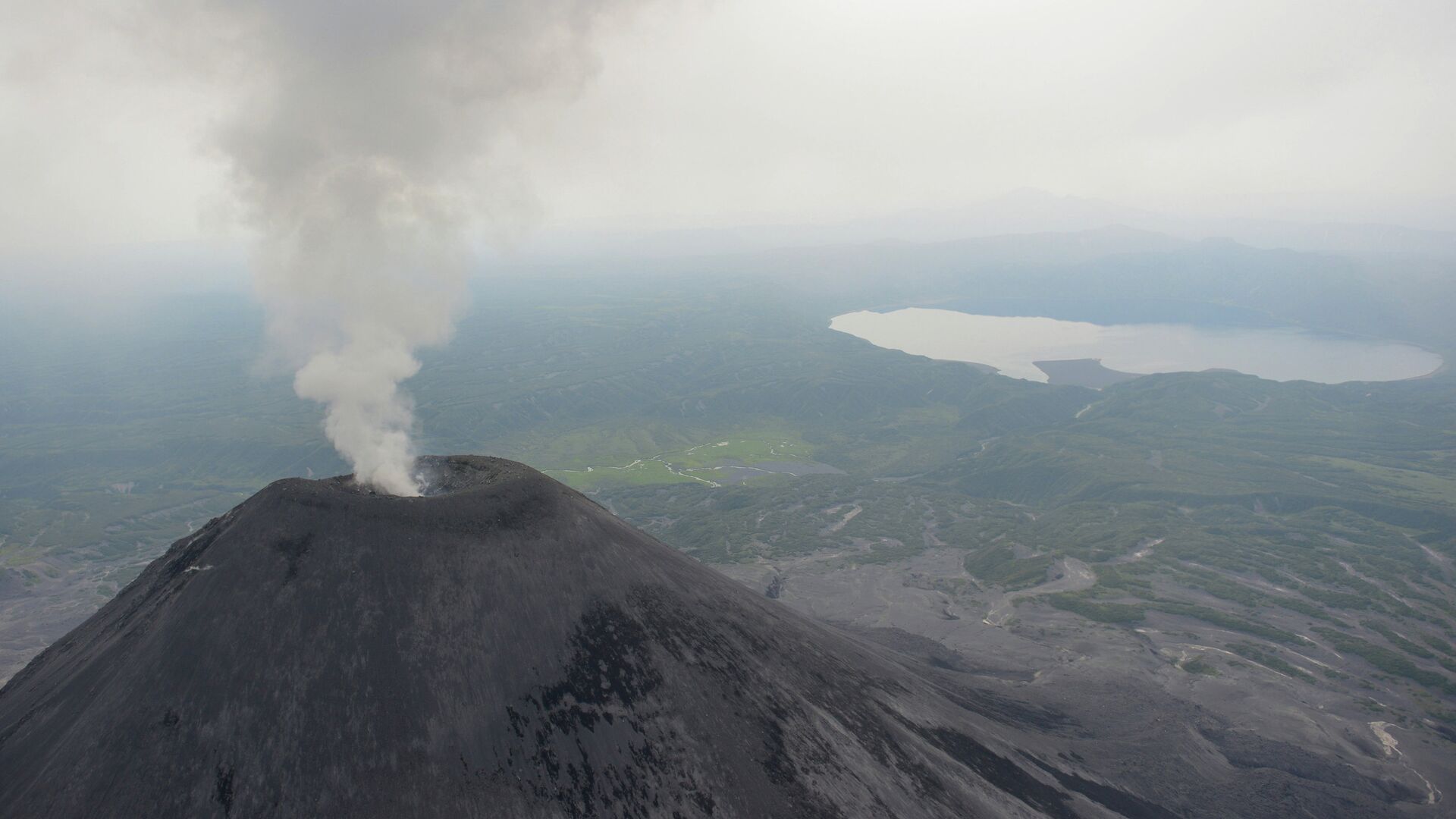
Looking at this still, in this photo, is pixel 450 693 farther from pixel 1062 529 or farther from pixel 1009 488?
pixel 1009 488

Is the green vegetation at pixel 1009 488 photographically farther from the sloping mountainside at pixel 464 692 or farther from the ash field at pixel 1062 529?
the sloping mountainside at pixel 464 692

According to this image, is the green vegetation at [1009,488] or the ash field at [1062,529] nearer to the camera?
the ash field at [1062,529]

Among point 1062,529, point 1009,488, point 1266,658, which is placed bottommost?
point 1266,658

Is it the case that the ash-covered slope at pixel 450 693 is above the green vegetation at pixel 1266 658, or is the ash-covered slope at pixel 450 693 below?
above

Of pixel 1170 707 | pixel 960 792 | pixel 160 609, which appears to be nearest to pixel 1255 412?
pixel 1170 707

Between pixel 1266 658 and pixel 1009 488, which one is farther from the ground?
pixel 1009 488

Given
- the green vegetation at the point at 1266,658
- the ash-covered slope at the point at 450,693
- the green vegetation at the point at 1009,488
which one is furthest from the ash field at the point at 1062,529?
the ash-covered slope at the point at 450,693

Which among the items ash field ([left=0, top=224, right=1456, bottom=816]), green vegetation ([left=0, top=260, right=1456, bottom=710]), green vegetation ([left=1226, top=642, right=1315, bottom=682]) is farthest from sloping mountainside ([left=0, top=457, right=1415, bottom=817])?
green vegetation ([left=0, top=260, right=1456, bottom=710])

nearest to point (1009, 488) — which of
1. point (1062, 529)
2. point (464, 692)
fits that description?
point (1062, 529)
